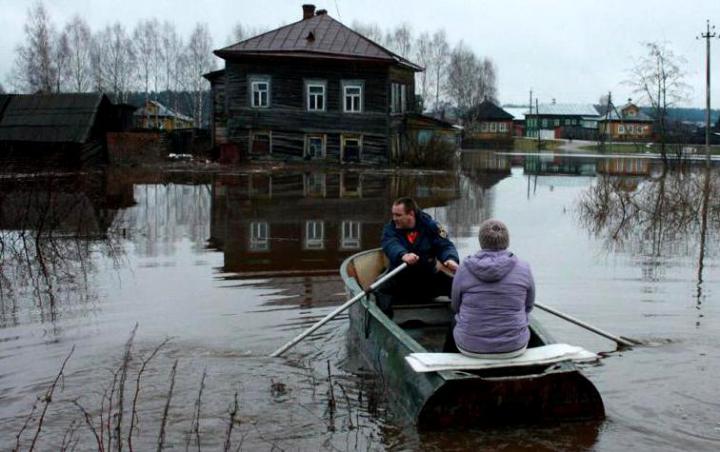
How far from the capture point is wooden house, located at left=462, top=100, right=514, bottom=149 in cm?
8688

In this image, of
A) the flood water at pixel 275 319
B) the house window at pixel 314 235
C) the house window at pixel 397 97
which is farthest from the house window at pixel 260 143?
the house window at pixel 314 235

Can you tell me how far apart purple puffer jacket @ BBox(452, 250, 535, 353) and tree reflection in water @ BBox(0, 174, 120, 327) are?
5504 millimetres

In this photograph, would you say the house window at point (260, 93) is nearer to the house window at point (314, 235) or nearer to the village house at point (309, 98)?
the village house at point (309, 98)

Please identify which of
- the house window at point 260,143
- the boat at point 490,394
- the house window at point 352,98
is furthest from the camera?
the house window at point 260,143

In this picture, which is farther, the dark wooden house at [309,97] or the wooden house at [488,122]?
the wooden house at [488,122]

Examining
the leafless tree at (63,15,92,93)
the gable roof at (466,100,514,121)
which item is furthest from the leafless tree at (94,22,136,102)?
the gable roof at (466,100,514,121)

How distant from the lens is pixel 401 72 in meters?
39.8

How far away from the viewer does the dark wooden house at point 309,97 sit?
122ft

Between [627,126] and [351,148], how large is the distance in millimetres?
67830

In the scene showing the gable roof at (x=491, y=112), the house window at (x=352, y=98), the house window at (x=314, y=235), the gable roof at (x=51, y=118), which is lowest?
the house window at (x=314, y=235)

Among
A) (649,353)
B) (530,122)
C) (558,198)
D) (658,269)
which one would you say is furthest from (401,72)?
(530,122)

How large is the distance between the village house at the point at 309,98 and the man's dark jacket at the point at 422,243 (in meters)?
29.2

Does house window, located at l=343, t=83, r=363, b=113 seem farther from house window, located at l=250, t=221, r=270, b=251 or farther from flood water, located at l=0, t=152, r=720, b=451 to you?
house window, located at l=250, t=221, r=270, b=251

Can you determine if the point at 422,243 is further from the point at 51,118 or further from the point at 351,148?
the point at 51,118
